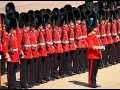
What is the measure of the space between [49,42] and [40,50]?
0.38 metres

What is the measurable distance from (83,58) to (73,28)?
111 cm

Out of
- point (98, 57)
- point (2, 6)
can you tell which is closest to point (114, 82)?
point (98, 57)

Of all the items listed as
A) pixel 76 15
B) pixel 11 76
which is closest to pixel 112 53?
pixel 76 15

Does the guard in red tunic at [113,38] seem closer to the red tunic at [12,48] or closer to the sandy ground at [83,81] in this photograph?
the sandy ground at [83,81]

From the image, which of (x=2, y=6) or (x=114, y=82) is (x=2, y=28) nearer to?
(x=114, y=82)

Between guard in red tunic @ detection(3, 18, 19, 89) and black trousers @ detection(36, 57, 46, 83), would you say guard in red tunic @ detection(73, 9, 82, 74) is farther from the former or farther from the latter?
guard in red tunic @ detection(3, 18, 19, 89)

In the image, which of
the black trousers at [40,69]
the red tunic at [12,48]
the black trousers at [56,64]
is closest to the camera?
the red tunic at [12,48]

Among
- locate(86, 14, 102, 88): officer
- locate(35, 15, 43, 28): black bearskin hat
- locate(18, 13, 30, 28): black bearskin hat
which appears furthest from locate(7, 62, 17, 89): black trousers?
locate(86, 14, 102, 88): officer

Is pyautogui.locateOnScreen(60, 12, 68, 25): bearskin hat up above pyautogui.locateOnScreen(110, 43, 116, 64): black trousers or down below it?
above

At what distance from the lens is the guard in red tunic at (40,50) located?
14.1 metres

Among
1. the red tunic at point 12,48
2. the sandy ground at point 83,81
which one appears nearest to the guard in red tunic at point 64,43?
the sandy ground at point 83,81

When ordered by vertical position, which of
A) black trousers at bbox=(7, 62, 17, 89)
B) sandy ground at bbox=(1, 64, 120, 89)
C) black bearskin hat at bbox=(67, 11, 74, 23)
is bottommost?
sandy ground at bbox=(1, 64, 120, 89)

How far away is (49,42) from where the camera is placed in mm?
14320

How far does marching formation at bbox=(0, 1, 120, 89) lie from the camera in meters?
13.6
